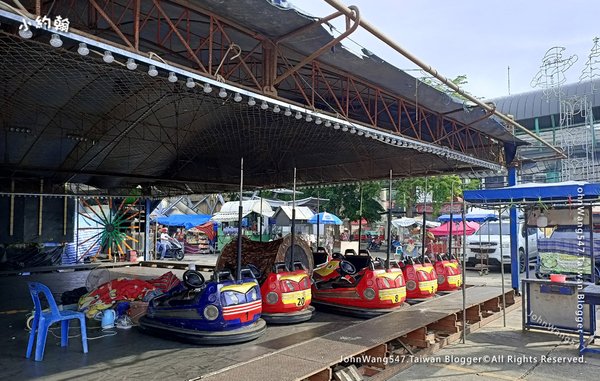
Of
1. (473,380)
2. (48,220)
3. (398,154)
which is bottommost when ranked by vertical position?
(473,380)

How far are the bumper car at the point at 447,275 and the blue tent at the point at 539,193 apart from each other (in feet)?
6.36

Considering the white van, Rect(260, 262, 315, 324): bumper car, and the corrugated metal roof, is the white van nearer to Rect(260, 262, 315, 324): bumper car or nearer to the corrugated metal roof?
the corrugated metal roof

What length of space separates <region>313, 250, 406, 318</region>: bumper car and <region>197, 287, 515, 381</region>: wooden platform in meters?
0.27

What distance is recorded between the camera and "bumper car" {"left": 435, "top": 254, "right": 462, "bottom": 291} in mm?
8141

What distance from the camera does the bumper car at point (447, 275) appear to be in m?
8.14

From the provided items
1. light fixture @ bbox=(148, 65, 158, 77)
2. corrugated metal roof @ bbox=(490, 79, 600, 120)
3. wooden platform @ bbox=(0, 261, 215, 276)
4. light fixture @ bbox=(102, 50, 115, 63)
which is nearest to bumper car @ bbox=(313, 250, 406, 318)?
light fixture @ bbox=(148, 65, 158, 77)

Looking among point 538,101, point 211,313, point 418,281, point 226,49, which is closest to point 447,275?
point 418,281

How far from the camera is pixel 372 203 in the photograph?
73.7 ft

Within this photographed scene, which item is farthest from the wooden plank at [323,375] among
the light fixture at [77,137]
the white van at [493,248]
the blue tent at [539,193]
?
the white van at [493,248]

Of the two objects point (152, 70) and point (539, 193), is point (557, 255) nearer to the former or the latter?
point (539, 193)

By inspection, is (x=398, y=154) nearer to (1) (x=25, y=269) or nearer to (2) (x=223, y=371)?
(2) (x=223, y=371)

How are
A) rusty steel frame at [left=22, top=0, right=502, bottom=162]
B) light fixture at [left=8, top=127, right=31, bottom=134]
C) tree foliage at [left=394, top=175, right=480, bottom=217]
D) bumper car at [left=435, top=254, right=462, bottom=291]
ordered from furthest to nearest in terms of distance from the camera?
tree foliage at [left=394, top=175, right=480, bottom=217] → bumper car at [left=435, top=254, right=462, bottom=291] → light fixture at [left=8, top=127, right=31, bottom=134] → rusty steel frame at [left=22, top=0, right=502, bottom=162]

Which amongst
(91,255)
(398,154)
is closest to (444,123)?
(398,154)

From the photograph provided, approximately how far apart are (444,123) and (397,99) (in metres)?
2.05
